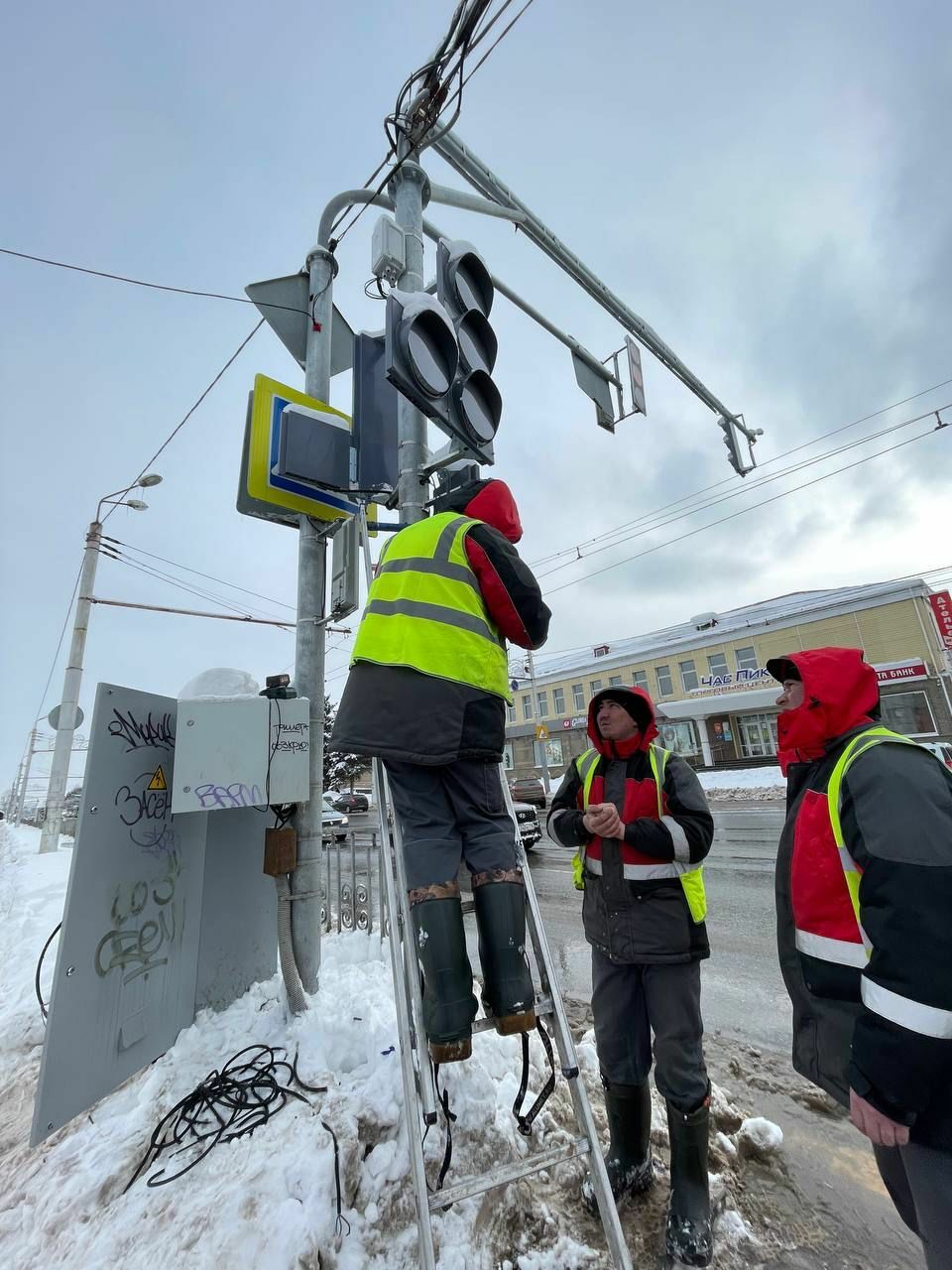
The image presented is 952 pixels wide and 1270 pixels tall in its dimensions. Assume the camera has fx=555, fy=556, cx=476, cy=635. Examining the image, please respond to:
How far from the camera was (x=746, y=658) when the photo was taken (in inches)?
1256

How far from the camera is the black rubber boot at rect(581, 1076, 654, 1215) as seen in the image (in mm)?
2225

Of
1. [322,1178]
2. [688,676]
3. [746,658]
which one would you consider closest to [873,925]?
[322,1178]

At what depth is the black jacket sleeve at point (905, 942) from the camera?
4.15 feet

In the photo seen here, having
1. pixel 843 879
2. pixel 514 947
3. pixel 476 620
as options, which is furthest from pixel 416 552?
pixel 843 879

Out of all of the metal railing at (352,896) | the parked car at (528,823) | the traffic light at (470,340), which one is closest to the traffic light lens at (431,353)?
the traffic light at (470,340)

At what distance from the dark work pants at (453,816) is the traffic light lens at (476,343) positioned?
2.33 metres

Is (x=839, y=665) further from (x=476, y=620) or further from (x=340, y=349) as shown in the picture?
(x=340, y=349)

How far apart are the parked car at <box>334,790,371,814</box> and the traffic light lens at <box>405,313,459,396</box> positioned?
24450mm

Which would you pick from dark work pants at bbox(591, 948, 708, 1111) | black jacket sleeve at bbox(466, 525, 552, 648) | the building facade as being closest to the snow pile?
dark work pants at bbox(591, 948, 708, 1111)

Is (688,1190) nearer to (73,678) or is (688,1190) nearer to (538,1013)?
(538,1013)

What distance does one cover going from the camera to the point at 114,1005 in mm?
2600

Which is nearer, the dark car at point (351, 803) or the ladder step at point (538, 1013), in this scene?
the ladder step at point (538, 1013)

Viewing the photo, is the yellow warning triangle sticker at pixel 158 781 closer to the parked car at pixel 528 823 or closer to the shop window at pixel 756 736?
the parked car at pixel 528 823

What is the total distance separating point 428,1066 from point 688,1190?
112 centimetres
